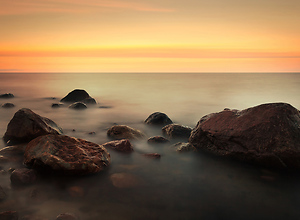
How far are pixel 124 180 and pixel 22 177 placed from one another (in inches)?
73.8

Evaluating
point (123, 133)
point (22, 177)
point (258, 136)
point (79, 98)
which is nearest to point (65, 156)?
point (22, 177)

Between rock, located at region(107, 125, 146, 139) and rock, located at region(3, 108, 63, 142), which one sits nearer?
rock, located at region(3, 108, 63, 142)

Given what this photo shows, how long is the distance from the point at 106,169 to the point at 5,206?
1995 mm

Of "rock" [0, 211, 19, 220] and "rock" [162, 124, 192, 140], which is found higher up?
"rock" [162, 124, 192, 140]

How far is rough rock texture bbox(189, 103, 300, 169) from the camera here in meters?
5.54

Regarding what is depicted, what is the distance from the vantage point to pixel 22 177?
15.3 ft

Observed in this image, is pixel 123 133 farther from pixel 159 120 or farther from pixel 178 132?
pixel 159 120

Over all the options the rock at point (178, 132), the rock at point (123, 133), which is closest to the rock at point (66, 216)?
the rock at point (123, 133)

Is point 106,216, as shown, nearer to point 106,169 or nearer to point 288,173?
point 106,169

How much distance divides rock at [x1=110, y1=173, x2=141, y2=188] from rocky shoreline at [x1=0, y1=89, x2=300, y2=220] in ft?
0.06

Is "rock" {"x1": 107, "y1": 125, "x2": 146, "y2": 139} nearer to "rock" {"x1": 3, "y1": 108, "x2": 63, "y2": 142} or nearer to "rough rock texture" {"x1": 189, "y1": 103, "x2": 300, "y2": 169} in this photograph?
"rock" {"x1": 3, "y1": 108, "x2": 63, "y2": 142}

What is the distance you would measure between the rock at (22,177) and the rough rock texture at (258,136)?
4106mm

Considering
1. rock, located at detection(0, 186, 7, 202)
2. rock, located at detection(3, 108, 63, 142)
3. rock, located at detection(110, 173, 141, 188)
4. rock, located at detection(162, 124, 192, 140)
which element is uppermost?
rock, located at detection(3, 108, 63, 142)

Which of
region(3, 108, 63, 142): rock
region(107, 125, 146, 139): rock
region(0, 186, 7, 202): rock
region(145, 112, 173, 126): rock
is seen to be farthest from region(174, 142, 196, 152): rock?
region(0, 186, 7, 202): rock
